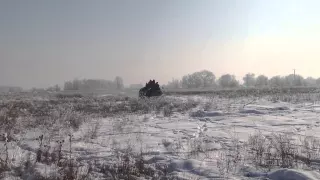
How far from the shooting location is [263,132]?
1089cm

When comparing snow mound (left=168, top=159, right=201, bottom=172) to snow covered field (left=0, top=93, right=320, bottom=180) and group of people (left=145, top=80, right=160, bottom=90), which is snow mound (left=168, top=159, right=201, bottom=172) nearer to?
snow covered field (left=0, top=93, right=320, bottom=180)

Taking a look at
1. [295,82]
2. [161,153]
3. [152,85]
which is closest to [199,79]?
[295,82]

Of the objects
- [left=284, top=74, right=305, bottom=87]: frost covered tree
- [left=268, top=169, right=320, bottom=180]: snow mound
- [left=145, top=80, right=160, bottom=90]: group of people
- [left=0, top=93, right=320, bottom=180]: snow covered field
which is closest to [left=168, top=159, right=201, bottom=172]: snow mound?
[left=0, top=93, right=320, bottom=180]: snow covered field

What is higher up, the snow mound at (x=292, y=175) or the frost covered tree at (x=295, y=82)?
the frost covered tree at (x=295, y=82)

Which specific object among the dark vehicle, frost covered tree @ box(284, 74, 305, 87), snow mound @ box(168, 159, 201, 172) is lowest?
snow mound @ box(168, 159, 201, 172)

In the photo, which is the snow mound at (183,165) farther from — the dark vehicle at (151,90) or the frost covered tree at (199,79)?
the frost covered tree at (199,79)

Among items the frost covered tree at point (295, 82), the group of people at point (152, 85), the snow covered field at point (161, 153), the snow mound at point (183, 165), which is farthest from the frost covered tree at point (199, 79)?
the snow mound at point (183, 165)

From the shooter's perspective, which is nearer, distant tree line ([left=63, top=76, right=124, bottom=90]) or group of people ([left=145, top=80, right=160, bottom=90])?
group of people ([left=145, top=80, right=160, bottom=90])

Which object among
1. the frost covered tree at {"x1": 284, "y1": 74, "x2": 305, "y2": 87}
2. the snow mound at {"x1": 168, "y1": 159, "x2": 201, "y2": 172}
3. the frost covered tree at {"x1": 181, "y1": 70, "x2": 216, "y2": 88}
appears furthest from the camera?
the frost covered tree at {"x1": 181, "y1": 70, "x2": 216, "y2": 88}

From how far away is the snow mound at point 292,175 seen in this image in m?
5.62

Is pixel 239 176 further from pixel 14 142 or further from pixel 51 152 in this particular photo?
pixel 14 142

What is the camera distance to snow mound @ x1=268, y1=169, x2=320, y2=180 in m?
5.62

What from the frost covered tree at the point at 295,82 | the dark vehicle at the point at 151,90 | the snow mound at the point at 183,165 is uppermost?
the frost covered tree at the point at 295,82

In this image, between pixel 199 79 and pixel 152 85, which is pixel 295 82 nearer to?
pixel 199 79
